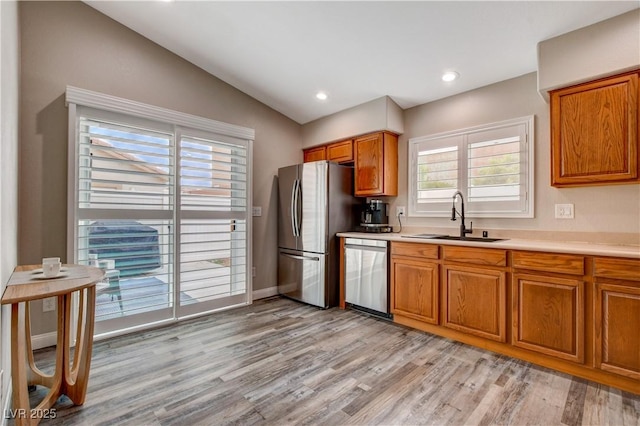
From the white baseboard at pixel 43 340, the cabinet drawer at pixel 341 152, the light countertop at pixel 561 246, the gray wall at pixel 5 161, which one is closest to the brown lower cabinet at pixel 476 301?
the light countertop at pixel 561 246

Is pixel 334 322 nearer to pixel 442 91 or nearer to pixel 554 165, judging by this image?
pixel 554 165

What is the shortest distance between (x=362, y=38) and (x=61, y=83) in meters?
2.66

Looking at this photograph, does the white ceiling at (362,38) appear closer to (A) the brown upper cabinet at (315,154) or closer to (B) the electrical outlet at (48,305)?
(A) the brown upper cabinet at (315,154)

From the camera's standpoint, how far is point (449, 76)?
2.99 metres

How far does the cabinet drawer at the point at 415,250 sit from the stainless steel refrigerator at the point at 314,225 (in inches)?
32.9

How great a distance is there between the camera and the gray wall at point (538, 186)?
2387mm

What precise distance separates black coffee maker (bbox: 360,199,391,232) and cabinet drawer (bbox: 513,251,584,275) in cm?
158

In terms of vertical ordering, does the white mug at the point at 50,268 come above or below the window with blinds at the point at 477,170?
below

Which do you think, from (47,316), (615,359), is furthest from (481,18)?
(47,316)

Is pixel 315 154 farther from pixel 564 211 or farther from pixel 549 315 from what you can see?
pixel 549 315

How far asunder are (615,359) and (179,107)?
427 cm

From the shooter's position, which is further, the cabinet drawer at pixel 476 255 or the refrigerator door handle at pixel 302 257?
the refrigerator door handle at pixel 302 257

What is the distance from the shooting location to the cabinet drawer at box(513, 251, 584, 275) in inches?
83.0

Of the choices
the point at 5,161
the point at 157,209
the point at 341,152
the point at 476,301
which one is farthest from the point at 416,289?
the point at 5,161
